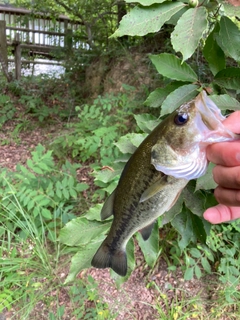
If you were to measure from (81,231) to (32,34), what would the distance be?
6995 mm

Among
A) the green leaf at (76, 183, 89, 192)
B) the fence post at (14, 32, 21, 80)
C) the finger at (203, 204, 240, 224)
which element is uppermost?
the finger at (203, 204, 240, 224)

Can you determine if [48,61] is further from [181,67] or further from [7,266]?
[181,67]

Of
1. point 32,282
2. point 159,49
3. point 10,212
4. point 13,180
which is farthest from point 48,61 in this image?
point 32,282

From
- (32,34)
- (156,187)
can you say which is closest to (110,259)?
(156,187)

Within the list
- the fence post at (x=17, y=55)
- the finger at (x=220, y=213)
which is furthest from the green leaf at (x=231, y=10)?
the fence post at (x=17, y=55)

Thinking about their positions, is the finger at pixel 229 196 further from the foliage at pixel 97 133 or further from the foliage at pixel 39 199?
the foliage at pixel 97 133

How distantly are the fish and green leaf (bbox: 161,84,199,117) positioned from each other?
1.02ft

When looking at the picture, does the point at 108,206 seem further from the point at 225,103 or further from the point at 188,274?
the point at 188,274

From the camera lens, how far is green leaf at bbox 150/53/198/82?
154cm

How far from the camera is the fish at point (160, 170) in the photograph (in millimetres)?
1003

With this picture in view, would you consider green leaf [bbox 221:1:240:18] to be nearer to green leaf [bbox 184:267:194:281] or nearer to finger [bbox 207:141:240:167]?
finger [bbox 207:141:240:167]

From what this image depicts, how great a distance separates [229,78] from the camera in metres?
1.50

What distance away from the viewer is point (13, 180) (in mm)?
3398

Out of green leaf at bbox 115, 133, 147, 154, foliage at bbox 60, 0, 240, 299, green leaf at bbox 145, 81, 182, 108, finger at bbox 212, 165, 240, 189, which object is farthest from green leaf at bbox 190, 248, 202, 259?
finger at bbox 212, 165, 240, 189
